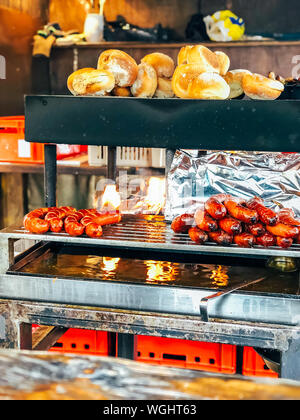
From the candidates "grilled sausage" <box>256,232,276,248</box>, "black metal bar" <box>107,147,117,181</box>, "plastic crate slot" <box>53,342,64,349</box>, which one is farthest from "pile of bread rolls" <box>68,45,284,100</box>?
"plastic crate slot" <box>53,342,64,349</box>

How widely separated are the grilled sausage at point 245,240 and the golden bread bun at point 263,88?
1.70 feet

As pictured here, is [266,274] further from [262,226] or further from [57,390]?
[57,390]

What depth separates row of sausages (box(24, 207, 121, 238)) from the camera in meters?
1.97

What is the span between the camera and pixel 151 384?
0.98 meters

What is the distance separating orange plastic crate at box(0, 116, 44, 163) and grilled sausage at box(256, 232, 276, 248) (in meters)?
2.55

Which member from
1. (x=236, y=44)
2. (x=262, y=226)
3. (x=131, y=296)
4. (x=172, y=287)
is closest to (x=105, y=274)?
(x=131, y=296)

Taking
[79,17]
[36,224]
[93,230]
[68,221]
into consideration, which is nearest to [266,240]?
[93,230]

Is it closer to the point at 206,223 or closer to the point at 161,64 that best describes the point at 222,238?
the point at 206,223

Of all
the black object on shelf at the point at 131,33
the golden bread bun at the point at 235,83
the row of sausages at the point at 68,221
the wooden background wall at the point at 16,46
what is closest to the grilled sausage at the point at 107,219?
the row of sausages at the point at 68,221

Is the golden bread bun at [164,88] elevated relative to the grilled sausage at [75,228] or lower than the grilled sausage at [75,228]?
elevated

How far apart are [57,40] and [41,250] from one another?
3055 millimetres

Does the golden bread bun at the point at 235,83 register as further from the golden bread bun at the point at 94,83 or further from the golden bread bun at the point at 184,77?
the golden bread bun at the point at 94,83

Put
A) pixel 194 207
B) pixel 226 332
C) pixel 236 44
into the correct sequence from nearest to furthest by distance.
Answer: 1. pixel 226 332
2. pixel 194 207
3. pixel 236 44

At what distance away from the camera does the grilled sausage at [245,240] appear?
6.07 ft
